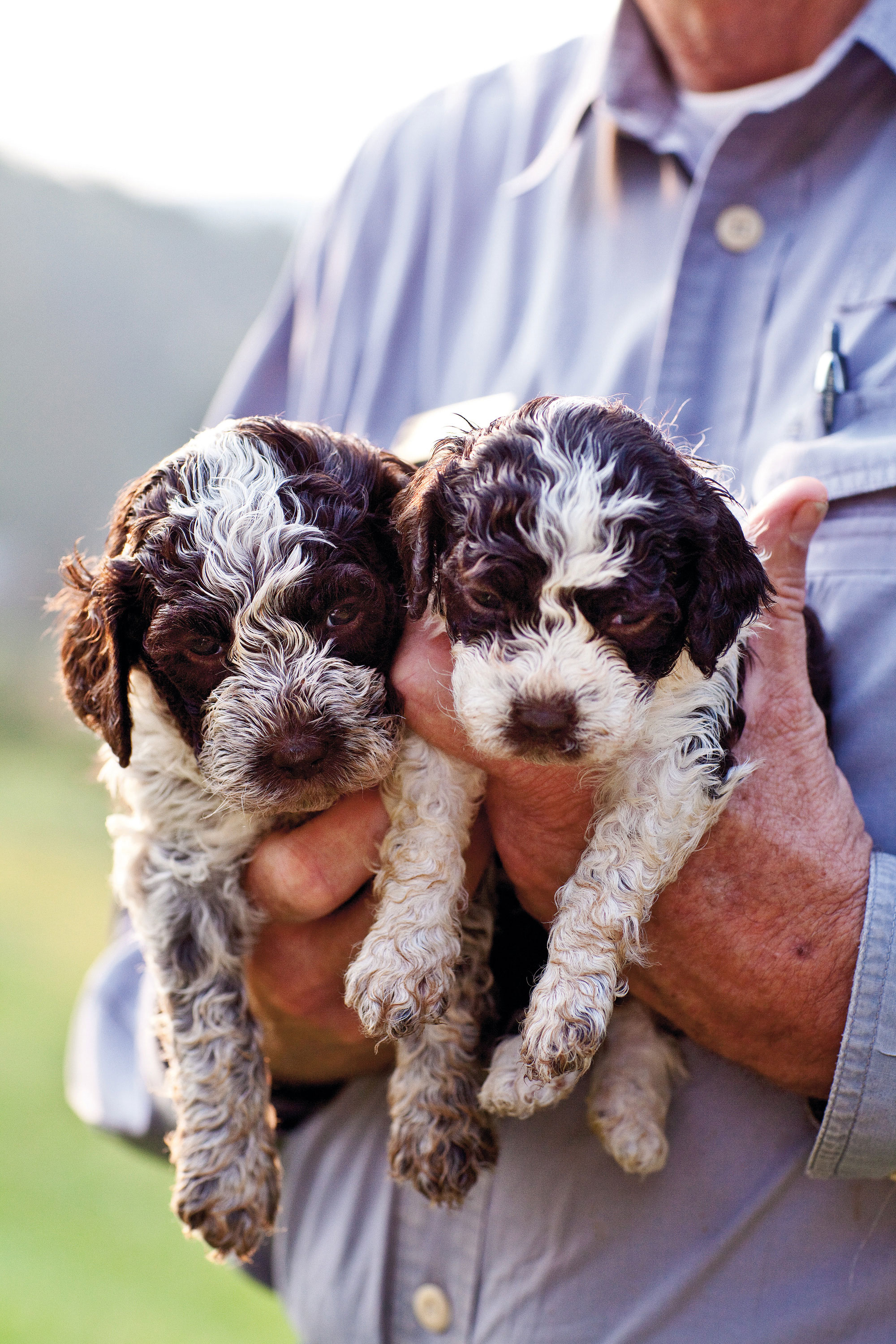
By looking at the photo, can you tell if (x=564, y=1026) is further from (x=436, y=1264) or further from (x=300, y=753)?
(x=436, y=1264)

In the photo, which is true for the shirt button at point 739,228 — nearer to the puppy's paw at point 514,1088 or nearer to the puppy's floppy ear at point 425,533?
the puppy's floppy ear at point 425,533

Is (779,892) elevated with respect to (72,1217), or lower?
elevated

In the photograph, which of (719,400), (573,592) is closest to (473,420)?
(719,400)

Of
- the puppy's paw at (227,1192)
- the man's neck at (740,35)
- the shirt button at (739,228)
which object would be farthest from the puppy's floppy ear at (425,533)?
the man's neck at (740,35)

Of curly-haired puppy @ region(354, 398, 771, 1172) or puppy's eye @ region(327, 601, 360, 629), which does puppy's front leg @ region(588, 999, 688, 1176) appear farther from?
puppy's eye @ region(327, 601, 360, 629)

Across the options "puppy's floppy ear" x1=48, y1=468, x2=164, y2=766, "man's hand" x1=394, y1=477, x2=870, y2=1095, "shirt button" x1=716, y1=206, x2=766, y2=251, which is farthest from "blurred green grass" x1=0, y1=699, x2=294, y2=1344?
"shirt button" x1=716, y1=206, x2=766, y2=251

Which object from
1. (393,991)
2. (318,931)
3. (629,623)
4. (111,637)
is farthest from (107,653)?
(629,623)
